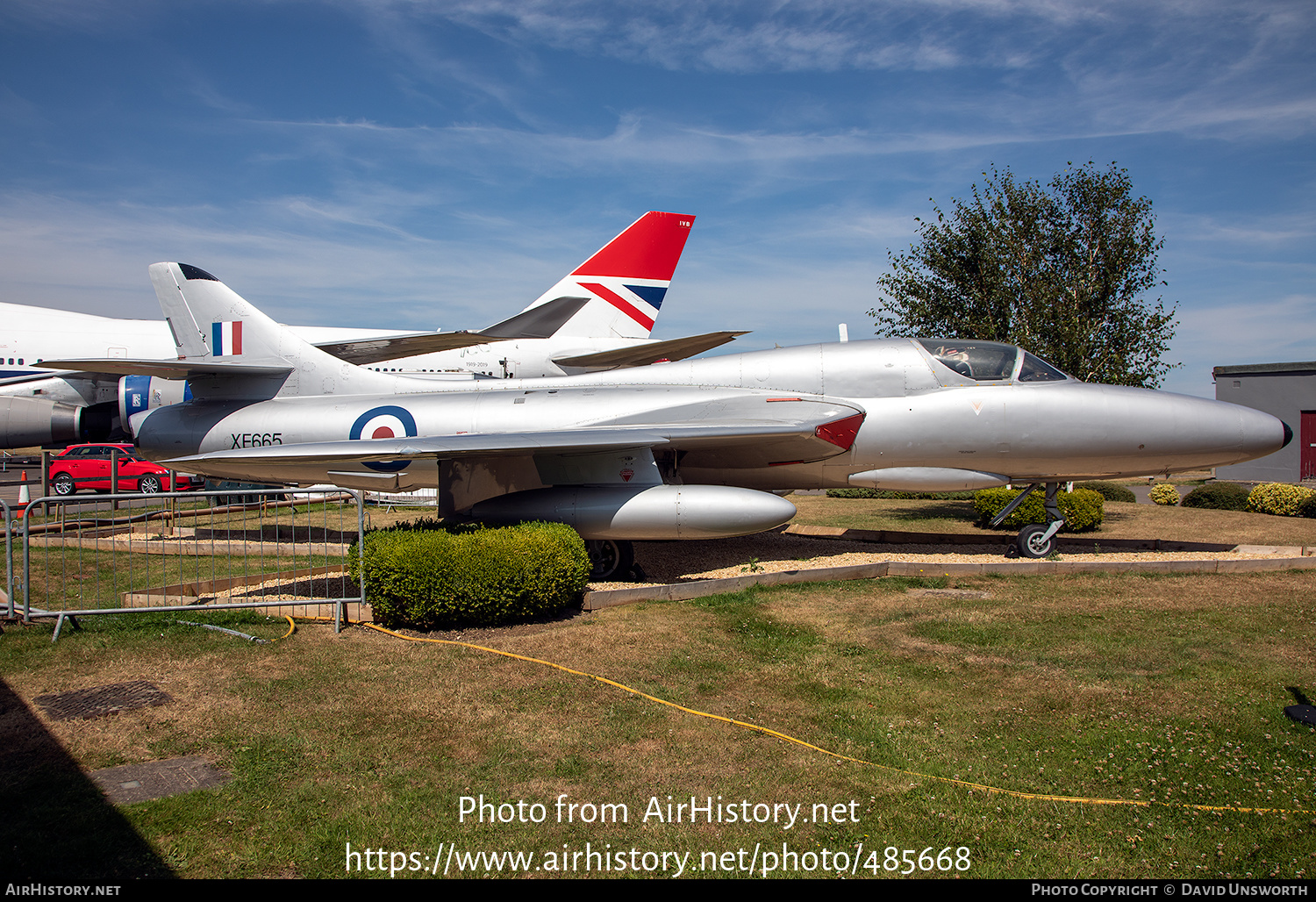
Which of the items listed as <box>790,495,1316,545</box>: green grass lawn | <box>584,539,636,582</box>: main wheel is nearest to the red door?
<box>790,495,1316,545</box>: green grass lawn

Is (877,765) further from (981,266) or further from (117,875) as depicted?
(981,266)

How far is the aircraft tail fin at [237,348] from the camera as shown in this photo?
12.6 metres

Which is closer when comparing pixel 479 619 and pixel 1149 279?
pixel 479 619

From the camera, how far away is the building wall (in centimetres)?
3219

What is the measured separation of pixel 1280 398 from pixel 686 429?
33.8 m

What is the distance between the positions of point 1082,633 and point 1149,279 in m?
13.0

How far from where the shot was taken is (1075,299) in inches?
682

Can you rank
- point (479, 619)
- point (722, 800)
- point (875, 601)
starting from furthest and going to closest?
point (875, 601) → point (479, 619) → point (722, 800)

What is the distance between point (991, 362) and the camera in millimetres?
11258

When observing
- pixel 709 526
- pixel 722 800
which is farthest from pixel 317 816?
pixel 709 526

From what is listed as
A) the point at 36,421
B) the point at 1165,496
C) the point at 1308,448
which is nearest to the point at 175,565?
the point at 36,421

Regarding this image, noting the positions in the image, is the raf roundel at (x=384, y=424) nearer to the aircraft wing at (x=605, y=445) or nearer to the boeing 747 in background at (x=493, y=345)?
Answer: the aircraft wing at (x=605, y=445)

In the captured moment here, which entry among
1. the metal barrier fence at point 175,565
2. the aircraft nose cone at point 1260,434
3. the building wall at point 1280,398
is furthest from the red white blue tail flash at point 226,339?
the building wall at point 1280,398

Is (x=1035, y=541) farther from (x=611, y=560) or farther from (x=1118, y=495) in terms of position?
(x=1118, y=495)
